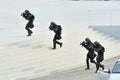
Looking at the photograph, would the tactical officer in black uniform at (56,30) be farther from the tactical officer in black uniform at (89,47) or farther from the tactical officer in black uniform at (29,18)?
the tactical officer in black uniform at (89,47)

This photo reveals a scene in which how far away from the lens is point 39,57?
2689 centimetres

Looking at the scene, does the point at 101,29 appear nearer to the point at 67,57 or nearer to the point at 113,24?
the point at 113,24

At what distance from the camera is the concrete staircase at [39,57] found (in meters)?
24.6

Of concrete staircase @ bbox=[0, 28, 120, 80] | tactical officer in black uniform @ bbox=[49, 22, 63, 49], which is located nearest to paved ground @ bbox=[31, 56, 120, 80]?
concrete staircase @ bbox=[0, 28, 120, 80]

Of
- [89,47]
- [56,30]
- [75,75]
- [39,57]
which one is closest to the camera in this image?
[75,75]

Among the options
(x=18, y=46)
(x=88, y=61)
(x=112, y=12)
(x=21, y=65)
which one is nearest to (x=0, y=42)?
(x=18, y=46)

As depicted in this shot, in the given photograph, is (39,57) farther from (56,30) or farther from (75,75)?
(75,75)

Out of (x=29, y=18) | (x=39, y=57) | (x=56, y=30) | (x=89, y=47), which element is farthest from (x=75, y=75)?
(x=29, y=18)

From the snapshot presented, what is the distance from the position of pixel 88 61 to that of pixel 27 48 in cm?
404

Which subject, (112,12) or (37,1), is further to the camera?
(37,1)

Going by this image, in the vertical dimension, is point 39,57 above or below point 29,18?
below

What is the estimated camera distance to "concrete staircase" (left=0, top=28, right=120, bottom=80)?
2462 centimetres

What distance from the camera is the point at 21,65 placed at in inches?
1006

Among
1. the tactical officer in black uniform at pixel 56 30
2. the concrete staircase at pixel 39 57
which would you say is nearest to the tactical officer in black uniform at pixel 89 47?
the concrete staircase at pixel 39 57
